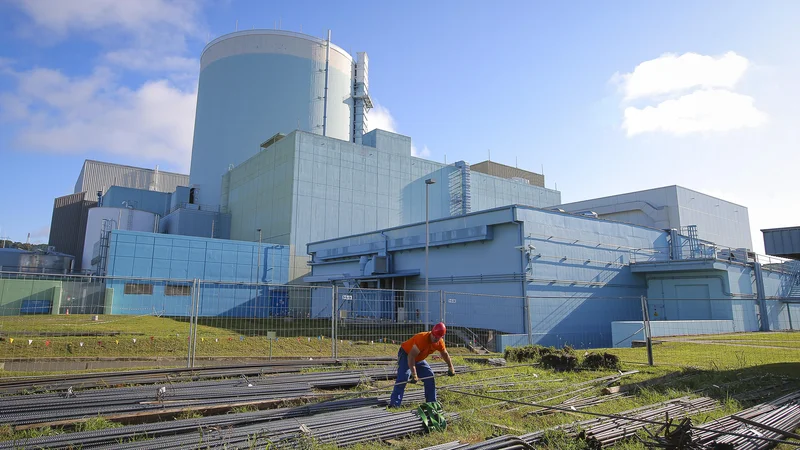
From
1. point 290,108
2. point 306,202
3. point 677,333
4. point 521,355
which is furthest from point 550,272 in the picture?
point 290,108

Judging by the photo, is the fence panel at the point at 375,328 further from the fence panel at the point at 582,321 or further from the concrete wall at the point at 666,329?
the concrete wall at the point at 666,329

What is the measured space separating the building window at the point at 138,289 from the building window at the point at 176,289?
92cm

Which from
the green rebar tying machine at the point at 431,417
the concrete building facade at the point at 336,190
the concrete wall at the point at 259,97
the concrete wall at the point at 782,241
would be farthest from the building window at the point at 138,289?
the concrete wall at the point at 782,241

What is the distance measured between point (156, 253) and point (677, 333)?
32.5m

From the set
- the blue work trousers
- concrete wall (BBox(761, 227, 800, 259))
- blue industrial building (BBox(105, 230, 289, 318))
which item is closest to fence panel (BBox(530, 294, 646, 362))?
the blue work trousers

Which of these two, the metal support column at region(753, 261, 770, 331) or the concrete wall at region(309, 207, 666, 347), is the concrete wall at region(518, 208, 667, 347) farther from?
the metal support column at region(753, 261, 770, 331)

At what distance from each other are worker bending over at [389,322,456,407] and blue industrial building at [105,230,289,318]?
21184mm

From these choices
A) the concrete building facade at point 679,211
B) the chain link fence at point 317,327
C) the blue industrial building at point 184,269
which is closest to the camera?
the chain link fence at point 317,327

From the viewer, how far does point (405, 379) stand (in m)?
7.11

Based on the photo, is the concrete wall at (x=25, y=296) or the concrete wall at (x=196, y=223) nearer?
the concrete wall at (x=25, y=296)

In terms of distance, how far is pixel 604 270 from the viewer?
25.7m

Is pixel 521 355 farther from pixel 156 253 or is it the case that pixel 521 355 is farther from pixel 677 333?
pixel 156 253

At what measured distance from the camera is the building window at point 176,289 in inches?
1154

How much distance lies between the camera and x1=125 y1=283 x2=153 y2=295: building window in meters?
29.6
